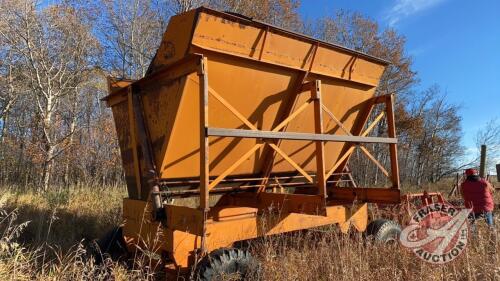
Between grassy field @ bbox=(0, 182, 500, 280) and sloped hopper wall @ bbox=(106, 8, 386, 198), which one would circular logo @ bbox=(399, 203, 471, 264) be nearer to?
grassy field @ bbox=(0, 182, 500, 280)


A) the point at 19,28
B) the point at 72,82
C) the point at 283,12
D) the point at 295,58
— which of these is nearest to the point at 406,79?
the point at 283,12

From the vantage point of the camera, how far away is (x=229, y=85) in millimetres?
4406

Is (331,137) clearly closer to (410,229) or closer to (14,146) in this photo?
(410,229)

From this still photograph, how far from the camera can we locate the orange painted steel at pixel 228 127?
3.99 metres

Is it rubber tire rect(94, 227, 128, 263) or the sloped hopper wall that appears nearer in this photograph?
the sloped hopper wall

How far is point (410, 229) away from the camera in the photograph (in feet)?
18.1

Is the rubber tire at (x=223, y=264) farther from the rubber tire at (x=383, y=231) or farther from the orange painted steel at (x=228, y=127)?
the rubber tire at (x=383, y=231)

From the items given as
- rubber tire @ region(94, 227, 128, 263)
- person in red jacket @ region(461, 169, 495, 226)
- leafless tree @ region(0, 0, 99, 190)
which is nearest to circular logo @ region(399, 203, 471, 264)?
person in red jacket @ region(461, 169, 495, 226)

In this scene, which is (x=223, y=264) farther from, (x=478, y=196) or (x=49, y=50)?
(x=49, y=50)

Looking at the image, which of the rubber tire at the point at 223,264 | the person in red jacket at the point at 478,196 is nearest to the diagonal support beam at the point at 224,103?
the rubber tire at the point at 223,264

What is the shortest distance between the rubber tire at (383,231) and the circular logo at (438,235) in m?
0.14

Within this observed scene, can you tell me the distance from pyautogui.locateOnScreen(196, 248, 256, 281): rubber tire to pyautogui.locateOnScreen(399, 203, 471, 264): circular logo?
190 centimetres

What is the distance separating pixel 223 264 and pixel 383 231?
276cm

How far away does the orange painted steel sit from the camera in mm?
3990
